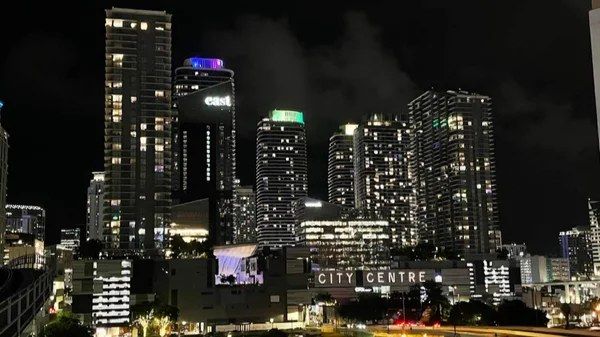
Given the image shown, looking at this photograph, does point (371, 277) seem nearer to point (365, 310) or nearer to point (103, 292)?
point (365, 310)

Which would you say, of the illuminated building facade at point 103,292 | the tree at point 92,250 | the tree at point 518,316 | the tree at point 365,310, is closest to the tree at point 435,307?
the tree at point 365,310

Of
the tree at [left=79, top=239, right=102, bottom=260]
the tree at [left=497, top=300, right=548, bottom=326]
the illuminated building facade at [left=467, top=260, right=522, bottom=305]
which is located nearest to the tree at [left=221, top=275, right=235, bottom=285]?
the tree at [left=79, top=239, right=102, bottom=260]

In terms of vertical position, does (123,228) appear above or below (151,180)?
below

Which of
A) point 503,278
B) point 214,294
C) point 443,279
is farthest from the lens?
point 503,278

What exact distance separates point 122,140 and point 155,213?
1870cm

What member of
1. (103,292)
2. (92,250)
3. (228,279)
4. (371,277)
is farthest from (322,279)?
(92,250)

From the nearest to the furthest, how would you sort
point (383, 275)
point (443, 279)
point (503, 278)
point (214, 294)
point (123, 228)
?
1. point (214, 294)
2. point (123, 228)
3. point (383, 275)
4. point (443, 279)
5. point (503, 278)

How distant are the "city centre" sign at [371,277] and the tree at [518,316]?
2258 inches

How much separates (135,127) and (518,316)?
96.6 m

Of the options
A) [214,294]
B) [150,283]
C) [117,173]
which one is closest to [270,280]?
[214,294]

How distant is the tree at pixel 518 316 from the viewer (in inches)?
3848

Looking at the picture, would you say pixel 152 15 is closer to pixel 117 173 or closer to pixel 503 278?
pixel 117 173

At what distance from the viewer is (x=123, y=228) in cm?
15150

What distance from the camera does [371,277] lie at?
159125 millimetres
